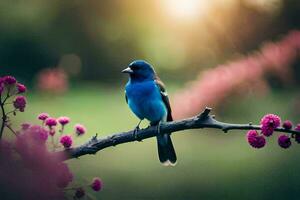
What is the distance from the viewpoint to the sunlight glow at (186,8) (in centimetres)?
248

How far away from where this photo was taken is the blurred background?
216cm

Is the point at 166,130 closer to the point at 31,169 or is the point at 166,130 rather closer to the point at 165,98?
the point at 31,169

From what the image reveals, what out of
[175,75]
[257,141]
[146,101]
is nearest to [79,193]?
[257,141]

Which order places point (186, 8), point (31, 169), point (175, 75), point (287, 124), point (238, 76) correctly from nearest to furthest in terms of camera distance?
point (31, 169) < point (287, 124) < point (238, 76) < point (186, 8) < point (175, 75)

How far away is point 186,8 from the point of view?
8.83ft

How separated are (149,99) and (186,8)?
147cm

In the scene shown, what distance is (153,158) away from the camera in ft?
8.39

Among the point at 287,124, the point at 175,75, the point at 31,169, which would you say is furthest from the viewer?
the point at 175,75

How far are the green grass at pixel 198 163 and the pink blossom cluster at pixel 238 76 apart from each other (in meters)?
0.10

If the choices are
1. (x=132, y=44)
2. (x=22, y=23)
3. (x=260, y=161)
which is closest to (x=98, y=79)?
(x=132, y=44)

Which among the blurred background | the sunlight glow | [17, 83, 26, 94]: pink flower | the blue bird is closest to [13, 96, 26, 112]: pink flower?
[17, 83, 26, 94]: pink flower

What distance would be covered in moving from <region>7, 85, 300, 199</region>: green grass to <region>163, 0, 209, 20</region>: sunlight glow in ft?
1.28

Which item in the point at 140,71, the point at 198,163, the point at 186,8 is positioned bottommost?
the point at 140,71

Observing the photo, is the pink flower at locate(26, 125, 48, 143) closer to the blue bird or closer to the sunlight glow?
the blue bird
